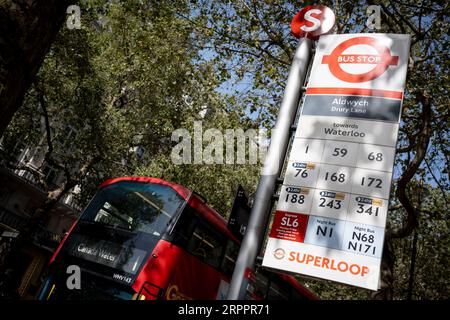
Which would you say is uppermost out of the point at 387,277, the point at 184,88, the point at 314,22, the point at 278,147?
the point at 184,88

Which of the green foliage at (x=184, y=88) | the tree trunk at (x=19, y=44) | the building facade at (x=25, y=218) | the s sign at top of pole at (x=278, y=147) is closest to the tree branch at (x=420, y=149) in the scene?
the green foliage at (x=184, y=88)

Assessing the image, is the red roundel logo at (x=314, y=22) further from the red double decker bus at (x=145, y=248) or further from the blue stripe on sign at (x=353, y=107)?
the red double decker bus at (x=145, y=248)

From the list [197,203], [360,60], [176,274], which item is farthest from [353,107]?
[197,203]

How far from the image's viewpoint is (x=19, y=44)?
13.1ft

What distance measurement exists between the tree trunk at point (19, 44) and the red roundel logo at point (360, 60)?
10.2 feet

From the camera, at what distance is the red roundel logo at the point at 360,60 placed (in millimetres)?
3260

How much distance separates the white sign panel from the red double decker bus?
4.22 meters

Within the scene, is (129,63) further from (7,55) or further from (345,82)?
(345,82)

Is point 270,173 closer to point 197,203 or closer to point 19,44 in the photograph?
point 19,44

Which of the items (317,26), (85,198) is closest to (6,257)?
(85,198)

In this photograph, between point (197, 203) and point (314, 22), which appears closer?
point (314, 22)

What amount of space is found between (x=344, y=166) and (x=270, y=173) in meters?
0.60

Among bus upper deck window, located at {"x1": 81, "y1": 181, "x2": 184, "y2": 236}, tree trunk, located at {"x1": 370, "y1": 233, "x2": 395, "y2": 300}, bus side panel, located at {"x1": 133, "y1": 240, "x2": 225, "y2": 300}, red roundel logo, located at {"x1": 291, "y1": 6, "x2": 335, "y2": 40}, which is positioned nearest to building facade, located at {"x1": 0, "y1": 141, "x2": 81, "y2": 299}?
bus upper deck window, located at {"x1": 81, "y1": 181, "x2": 184, "y2": 236}

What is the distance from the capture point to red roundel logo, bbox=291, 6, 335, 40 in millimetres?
3604
